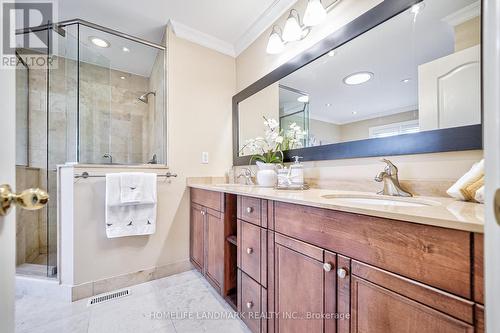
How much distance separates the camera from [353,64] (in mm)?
1259

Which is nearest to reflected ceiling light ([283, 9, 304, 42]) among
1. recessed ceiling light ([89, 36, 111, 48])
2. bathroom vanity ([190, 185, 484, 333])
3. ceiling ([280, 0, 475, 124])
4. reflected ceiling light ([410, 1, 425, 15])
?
ceiling ([280, 0, 475, 124])

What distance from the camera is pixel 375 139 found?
44.8 inches

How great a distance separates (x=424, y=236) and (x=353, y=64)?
109cm

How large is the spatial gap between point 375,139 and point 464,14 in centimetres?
59

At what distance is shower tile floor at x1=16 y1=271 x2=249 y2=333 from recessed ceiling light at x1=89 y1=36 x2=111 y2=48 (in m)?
2.22

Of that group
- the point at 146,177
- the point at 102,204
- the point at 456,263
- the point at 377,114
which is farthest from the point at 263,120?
the point at 456,263

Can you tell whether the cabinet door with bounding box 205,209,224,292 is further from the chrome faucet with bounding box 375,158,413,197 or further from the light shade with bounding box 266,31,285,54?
the light shade with bounding box 266,31,285,54

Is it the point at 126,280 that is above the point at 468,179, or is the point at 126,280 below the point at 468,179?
below

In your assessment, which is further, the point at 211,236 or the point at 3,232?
the point at 211,236

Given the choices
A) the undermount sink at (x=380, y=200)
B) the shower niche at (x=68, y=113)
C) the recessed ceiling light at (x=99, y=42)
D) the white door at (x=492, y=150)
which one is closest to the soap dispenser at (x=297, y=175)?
the undermount sink at (x=380, y=200)

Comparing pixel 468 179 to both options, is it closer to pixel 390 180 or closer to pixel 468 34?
pixel 390 180

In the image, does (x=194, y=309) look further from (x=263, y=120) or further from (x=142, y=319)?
(x=263, y=120)

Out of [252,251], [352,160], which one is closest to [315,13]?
[352,160]

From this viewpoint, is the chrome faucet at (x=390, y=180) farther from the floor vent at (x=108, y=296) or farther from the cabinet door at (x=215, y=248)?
the floor vent at (x=108, y=296)
